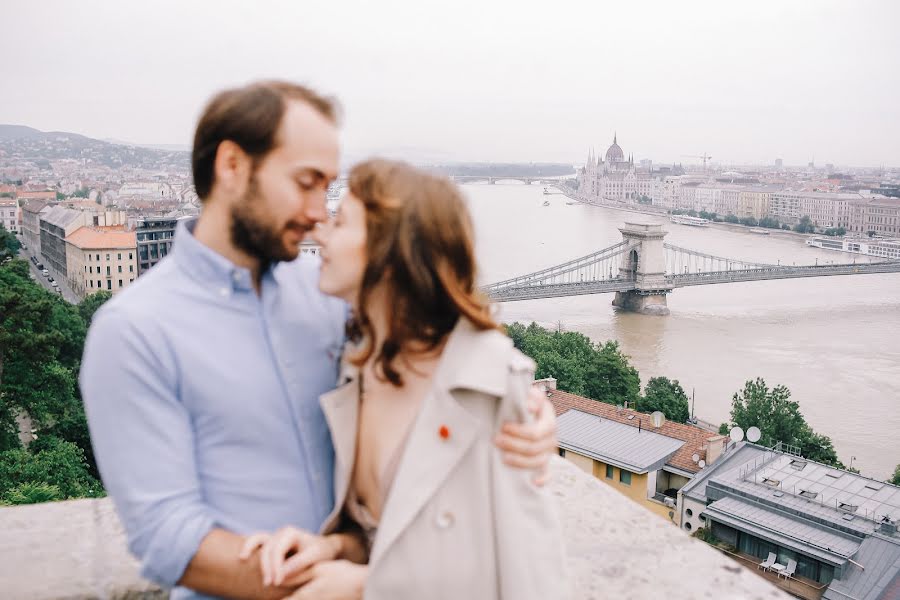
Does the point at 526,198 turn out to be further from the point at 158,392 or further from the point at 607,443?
the point at 158,392

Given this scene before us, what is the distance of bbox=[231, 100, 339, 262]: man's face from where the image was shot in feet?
2.15

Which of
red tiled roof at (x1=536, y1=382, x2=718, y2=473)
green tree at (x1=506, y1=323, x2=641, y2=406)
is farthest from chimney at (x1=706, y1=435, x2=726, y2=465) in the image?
green tree at (x1=506, y1=323, x2=641, y2=406)

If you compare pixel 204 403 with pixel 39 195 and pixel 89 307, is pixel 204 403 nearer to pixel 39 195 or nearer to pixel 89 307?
pixel 89 307

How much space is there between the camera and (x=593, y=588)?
86 centimetres

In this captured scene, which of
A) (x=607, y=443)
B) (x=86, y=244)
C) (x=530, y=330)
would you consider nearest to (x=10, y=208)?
(x=86, y=244)

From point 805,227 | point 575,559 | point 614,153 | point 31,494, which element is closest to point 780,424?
point 31,494

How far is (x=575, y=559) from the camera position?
0.91 metres

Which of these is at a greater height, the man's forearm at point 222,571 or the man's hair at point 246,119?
the man's hair at point 246,119

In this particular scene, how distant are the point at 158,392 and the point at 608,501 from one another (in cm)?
59

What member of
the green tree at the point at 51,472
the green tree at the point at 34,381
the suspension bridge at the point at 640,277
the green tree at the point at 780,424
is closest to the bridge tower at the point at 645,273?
the suspension bridge at the point at 640,277

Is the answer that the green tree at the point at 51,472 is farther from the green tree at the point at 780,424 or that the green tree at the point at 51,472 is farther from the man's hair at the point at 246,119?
the green tree at the point at 780,424

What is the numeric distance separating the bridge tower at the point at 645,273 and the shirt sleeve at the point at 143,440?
16.7m

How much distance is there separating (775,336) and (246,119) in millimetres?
15034

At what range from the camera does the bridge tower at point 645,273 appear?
17.4 meters
